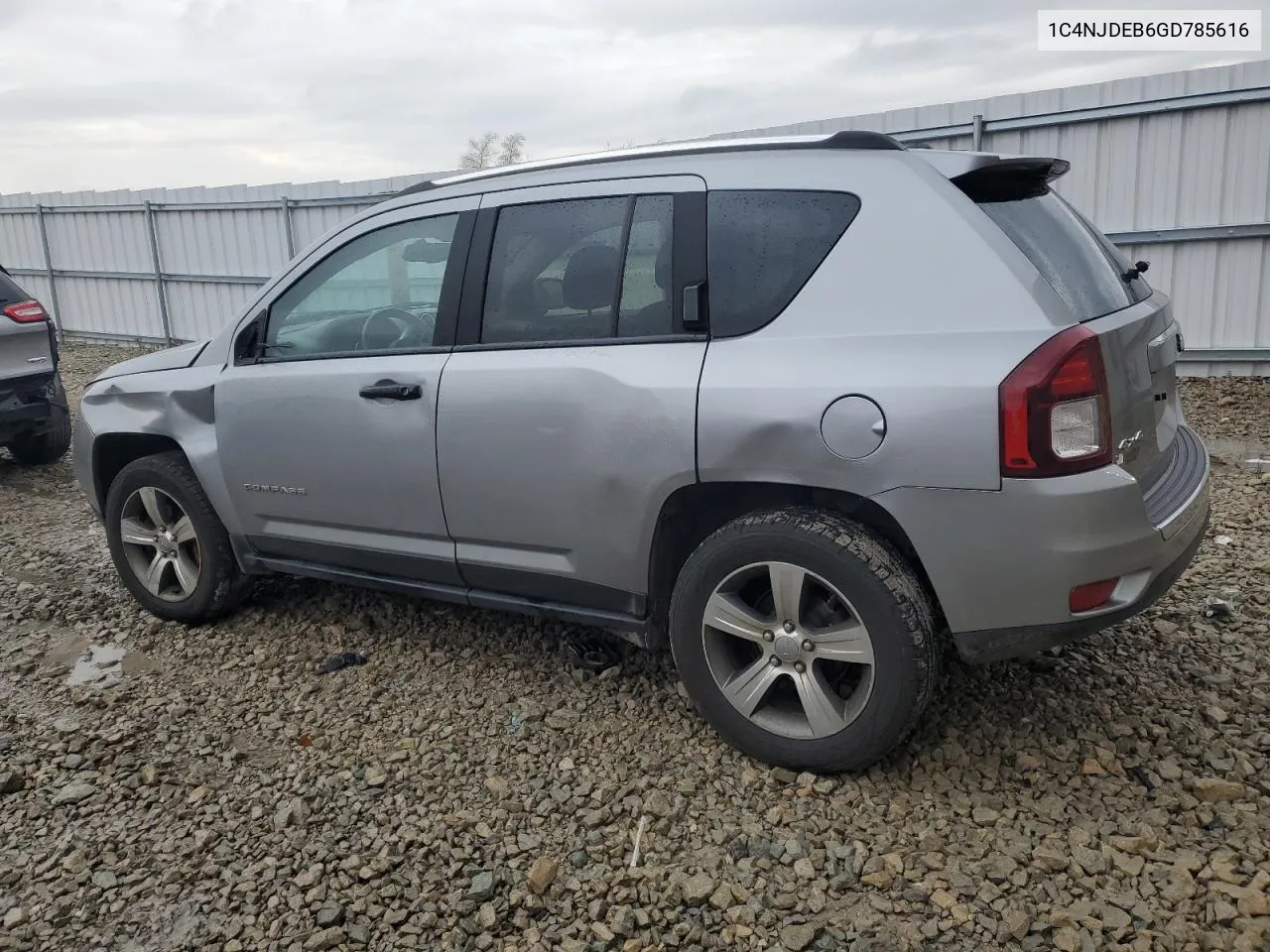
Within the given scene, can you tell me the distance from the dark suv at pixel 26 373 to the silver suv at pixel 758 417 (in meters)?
4.01

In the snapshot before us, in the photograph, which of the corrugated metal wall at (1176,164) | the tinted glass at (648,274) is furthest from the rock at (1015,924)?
the corrugated metal wall at (1176,164)

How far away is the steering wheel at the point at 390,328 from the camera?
3518 millimetres

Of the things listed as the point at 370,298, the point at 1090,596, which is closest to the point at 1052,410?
the point at 1090,596

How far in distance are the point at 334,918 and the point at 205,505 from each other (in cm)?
216

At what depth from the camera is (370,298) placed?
3.75 meters

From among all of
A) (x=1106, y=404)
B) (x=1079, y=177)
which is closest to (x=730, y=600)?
(x=1106, y=404)

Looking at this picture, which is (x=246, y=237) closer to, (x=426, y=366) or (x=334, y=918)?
(x=426, y=366)

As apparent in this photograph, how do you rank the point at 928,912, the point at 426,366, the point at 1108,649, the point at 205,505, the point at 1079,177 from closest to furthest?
1. the point at 928,912
2. the point at 426,366
3. the point at 1108,649
4. the point at 205,505
5. the point at 1079,177

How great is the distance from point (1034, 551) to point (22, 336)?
6.80 m

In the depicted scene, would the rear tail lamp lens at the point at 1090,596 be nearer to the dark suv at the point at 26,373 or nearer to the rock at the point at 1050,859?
the rock at the point at 1050,859

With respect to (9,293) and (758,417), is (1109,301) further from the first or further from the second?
(9,293)

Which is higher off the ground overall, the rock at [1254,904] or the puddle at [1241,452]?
the puddle at [1241,452]

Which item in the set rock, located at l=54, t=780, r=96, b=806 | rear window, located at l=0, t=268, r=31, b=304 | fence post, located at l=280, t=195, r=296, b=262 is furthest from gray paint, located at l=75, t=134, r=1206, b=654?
fence post, located at l=280, t=195, r=296, b=262

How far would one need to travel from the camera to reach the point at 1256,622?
149 inches
